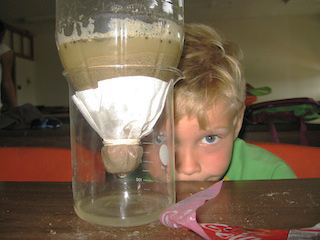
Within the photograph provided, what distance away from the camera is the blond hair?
0.65 metres

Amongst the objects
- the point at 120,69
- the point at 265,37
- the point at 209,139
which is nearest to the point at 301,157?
the point at 209,139

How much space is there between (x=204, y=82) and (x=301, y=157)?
0.42 meters

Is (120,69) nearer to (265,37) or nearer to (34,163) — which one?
(34,163)

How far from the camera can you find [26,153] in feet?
2.60

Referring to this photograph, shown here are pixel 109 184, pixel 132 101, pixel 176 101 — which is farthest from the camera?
pixel 176 101

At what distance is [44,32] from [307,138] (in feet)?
20.4

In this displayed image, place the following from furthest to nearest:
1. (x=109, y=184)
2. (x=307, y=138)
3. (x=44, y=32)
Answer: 1. (x=44, y=32)
2. (x=307, y=138)
3. (x=109, y=184)

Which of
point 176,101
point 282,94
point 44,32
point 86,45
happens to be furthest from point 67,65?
point 44,32

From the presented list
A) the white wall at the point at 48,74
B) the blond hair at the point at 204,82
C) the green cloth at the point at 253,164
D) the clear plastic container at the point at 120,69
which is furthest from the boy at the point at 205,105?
the white wall at the point at 48,74

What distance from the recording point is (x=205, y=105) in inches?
25.5

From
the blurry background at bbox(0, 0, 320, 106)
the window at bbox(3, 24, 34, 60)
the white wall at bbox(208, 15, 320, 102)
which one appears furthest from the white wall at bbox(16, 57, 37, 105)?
the white wall at bbox(208, 15, 320, 102)

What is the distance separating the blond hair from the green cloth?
220 millimetres

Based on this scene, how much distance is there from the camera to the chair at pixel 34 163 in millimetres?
793

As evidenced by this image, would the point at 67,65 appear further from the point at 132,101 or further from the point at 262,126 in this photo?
the point at 262,126
